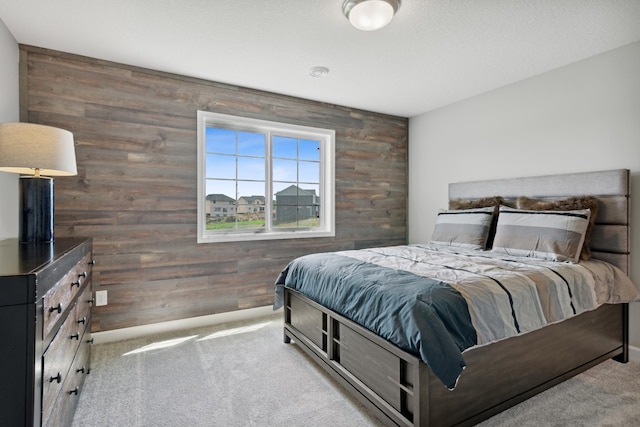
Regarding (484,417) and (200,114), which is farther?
(200,114)

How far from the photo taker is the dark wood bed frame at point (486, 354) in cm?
161

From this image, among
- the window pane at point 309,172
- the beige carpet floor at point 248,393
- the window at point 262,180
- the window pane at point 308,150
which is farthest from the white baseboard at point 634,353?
the window pane at point 308,150

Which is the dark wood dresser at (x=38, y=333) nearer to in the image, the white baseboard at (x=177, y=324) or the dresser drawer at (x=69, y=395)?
the dresser drawer at (x=69, y=395)

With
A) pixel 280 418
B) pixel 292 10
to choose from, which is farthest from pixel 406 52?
pixel 280 418

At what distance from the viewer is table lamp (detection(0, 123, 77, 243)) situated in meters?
1.77

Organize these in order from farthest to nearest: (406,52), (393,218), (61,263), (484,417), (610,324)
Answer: (393,218)
(406,52)
(610,324)
(484,417)
(61,263)

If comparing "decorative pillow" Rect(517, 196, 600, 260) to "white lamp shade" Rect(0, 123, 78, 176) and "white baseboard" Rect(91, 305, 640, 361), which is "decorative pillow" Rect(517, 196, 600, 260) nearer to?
"white baseboard" Rect(91, 305, 640, 361)

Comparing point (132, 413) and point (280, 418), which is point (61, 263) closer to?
point (132, 413)

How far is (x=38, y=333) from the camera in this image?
1104 mm

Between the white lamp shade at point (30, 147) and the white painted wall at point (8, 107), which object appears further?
the white painted wall at point (8, 107)

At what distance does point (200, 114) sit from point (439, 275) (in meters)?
2.64

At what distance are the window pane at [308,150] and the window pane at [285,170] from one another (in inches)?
5.8

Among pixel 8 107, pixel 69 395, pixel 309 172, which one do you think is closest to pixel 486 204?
pixel 309 172

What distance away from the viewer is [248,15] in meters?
2.17
